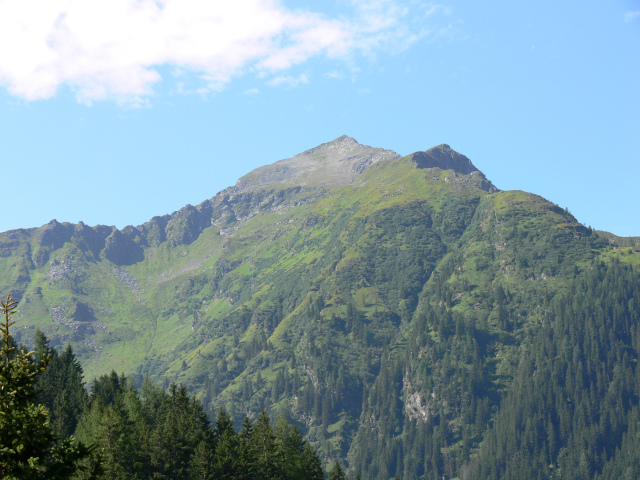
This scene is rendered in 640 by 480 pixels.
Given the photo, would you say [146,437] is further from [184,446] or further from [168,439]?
[184,446]

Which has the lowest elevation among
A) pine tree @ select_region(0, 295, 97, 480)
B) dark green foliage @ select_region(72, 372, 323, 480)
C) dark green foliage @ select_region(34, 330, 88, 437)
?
dark green foliage @ select_region(72, 372, 323, 480)

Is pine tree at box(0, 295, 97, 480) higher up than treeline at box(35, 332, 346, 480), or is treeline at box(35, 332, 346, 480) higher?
pine tree at box(0, 295, 97, 480)

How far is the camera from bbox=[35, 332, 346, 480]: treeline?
81.0 metres

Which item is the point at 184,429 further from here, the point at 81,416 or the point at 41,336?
the point at 41,336

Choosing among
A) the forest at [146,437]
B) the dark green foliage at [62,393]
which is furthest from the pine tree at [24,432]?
the dark green foliage at [62,393]

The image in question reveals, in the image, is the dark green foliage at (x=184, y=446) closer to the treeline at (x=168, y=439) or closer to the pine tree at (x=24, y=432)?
the treeline at (x=168, y=439)

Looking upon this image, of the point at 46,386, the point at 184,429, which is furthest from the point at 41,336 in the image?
the point at 184,429

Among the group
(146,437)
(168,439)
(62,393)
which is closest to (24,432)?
(146,437)

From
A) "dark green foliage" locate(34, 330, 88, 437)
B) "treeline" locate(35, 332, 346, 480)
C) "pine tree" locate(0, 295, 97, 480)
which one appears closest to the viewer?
"pine tree" locate(0, 295, 97, 480)

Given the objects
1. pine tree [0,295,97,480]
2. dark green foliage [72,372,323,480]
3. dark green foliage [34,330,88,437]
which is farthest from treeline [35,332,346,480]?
pine tree [0,295,97,480]

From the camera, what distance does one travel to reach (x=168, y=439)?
85.8 m

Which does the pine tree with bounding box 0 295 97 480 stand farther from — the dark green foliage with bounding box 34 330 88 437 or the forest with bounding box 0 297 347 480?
the dark green foliage with bounding box 34 330 88 437

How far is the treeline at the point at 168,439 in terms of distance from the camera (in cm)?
8100

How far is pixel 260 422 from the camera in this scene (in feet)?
335
